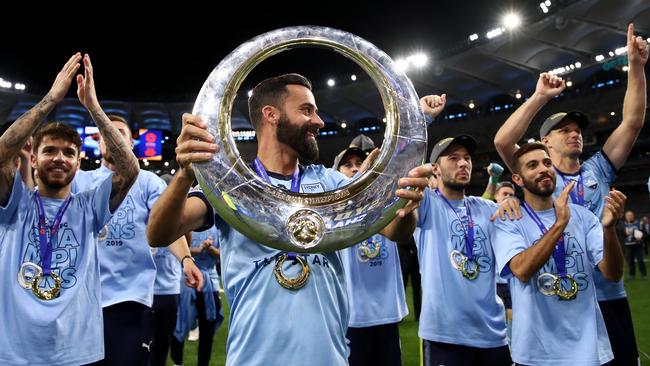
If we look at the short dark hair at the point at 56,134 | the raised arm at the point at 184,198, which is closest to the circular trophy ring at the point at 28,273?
the short dark hair at the point at 56,134

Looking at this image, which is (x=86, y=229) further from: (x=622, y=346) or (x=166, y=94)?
(x=166, y=94)

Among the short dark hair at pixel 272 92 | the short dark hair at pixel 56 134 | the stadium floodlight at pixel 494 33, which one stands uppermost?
the stadium floodlight at pixel 494 33

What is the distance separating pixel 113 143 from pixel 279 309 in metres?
1.59

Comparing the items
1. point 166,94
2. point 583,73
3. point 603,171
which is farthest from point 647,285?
point 166,94

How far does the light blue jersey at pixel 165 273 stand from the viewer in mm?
4750

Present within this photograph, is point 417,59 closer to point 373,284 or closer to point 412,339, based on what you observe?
point 412,339

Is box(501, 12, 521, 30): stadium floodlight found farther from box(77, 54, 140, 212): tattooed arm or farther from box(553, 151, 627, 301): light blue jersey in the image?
box(77, 54, 140, 212): tattooed arm

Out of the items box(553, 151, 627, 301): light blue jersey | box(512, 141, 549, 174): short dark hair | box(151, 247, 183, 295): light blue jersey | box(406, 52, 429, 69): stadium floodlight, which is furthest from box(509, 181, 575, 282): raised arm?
box(406, 52, 429, 69): stadium floodlight

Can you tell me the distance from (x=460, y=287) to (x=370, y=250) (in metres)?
0.92

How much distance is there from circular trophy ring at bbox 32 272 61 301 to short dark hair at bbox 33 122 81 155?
0.72 m

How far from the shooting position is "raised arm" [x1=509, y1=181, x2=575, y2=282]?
2.64 meters

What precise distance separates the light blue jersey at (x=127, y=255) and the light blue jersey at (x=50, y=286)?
2.04 ft

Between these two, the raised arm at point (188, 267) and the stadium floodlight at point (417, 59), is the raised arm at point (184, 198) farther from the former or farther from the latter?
the stadium floodlight at point (417, 59)

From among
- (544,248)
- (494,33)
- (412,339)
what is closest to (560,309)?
(544,248)
